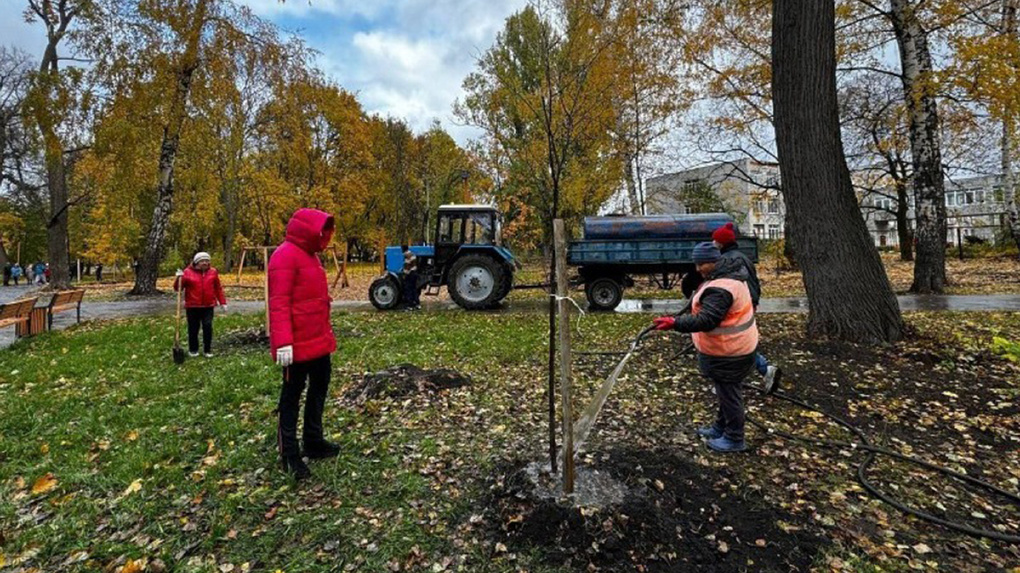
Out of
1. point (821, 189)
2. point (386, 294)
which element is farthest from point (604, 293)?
point (821, 189)

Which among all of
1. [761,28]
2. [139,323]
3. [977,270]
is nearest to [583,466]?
[139,323]

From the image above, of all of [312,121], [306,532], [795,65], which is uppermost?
[312,121]

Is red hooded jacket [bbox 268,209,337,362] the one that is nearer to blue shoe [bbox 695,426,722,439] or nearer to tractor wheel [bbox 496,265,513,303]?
blue shoe [bbox 695,426,722,439]

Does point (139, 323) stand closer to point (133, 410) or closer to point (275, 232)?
point (133, 410)

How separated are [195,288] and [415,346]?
10.3 ft

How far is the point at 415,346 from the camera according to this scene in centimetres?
736

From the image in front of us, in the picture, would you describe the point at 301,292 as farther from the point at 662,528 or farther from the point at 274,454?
the point at 662,528

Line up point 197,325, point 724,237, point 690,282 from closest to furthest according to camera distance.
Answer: point 724,237, point 197,325, point 690,282

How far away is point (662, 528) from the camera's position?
8.55 feet

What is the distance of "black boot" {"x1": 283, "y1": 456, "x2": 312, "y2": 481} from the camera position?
3389 mm

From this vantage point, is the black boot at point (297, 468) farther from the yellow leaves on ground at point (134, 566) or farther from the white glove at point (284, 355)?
the yellow leaves on ground at point (134, 566)

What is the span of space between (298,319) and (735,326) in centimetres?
305

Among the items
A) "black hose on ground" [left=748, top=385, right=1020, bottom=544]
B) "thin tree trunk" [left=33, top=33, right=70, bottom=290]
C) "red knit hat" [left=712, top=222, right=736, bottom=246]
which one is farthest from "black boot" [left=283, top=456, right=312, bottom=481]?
"thin tree trunk" [left=33, top=33, right=70, bottom=290]

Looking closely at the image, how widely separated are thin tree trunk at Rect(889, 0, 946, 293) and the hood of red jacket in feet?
37.9
